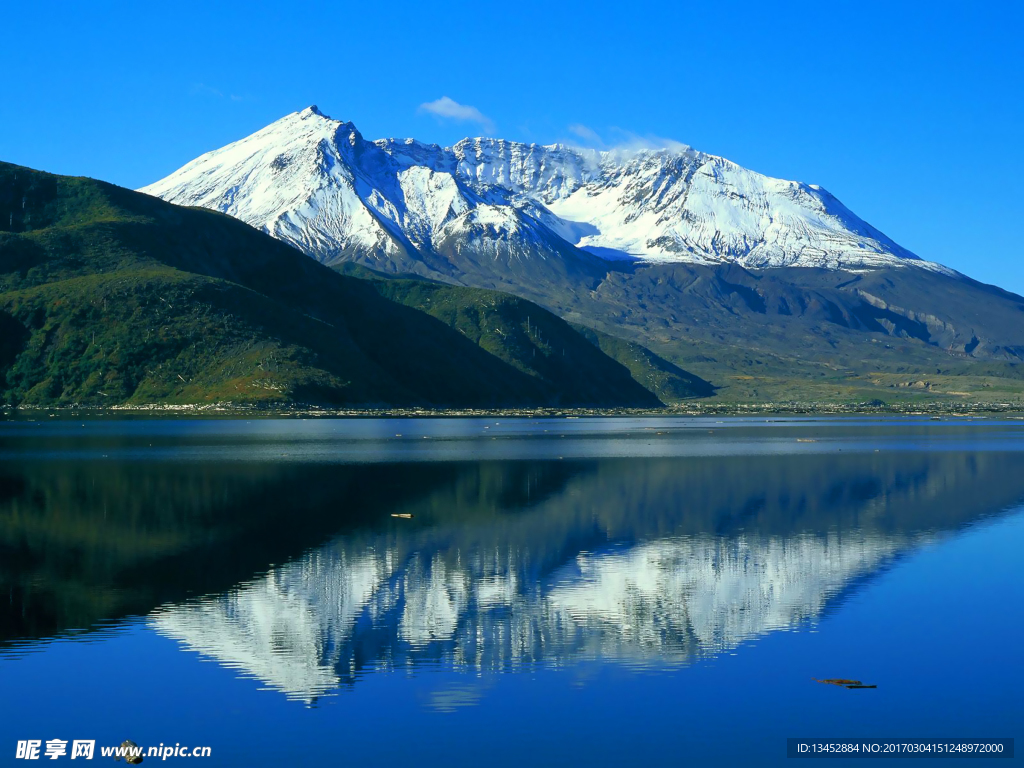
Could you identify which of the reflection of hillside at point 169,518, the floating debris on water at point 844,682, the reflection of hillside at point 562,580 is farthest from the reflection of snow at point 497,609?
the floating debris on water at point 844,682

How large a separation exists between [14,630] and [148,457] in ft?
238

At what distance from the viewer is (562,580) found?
1762 inches

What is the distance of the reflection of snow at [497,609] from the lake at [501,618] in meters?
0.16

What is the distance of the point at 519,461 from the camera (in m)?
109

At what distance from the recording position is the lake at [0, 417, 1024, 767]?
1037 inches

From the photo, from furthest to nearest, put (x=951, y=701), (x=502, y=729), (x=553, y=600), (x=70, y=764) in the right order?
(x=553, y=600)
(x=951, y=701)
(x=502, y=729)
(x=70, y=764)

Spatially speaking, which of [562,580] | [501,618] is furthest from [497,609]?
[562,580]

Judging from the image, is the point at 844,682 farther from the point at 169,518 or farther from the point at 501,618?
the point at 169,518

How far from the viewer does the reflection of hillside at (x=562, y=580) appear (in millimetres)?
33469

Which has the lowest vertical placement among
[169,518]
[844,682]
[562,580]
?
[169,518]

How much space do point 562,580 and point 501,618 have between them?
24.3 feet

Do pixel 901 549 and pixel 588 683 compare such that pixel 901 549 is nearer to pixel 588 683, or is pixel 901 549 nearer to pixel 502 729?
pixel 588 683

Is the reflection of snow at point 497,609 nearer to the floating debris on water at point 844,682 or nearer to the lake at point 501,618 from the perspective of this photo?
the lake at point 501,618

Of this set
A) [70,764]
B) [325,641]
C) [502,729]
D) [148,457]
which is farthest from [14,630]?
[148,457]
